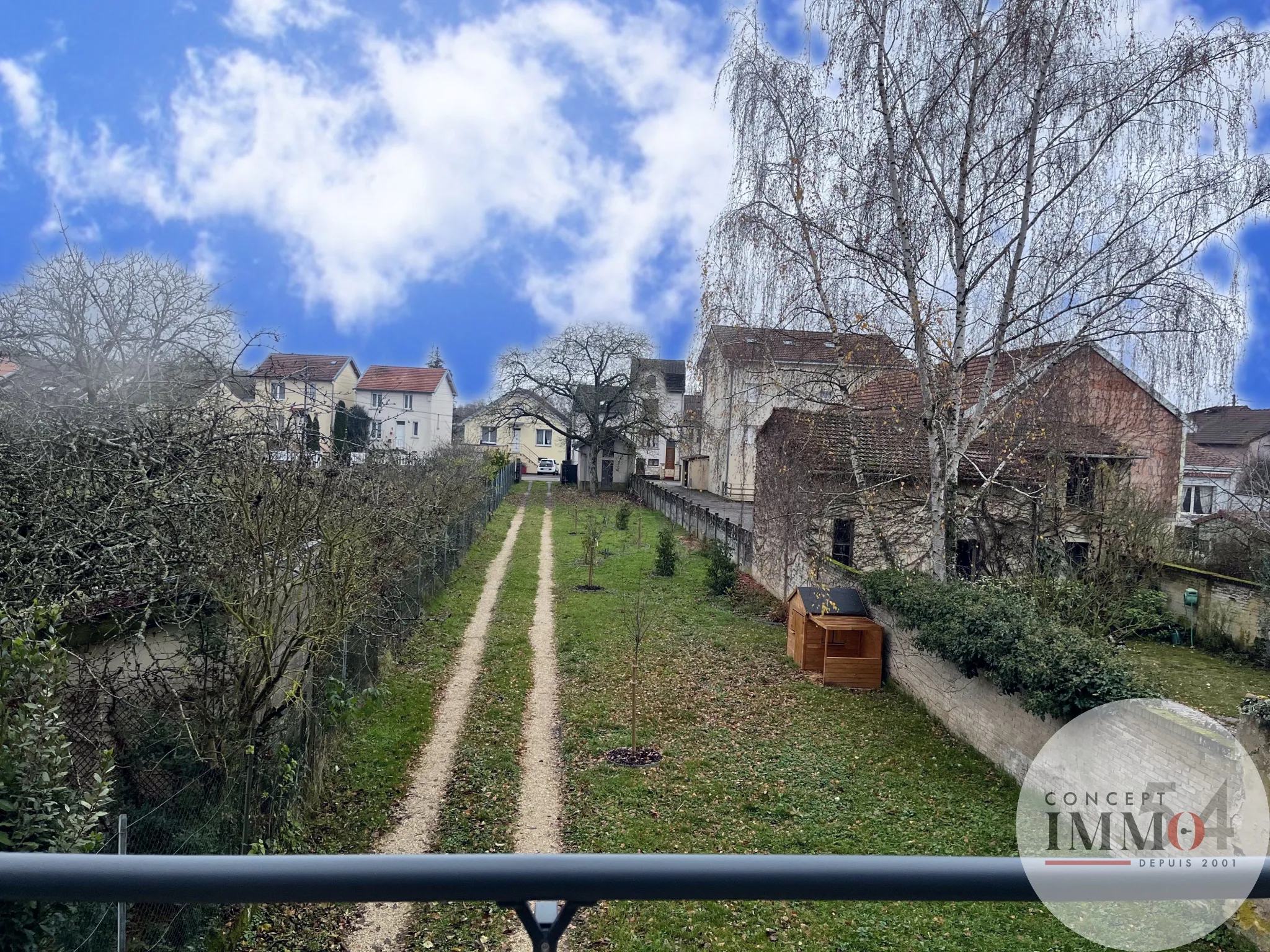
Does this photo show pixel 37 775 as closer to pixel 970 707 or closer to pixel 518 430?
pixel 970 707

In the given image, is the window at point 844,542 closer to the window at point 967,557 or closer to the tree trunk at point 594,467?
the window at point 967,557

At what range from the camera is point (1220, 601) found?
1532 centimetres

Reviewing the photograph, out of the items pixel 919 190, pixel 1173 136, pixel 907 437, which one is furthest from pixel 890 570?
pixel 1173 136

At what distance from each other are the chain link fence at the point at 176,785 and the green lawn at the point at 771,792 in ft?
7.85

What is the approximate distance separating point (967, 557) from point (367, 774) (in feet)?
42.3

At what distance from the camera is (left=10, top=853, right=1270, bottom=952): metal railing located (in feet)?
2.83

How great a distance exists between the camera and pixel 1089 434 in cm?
1522

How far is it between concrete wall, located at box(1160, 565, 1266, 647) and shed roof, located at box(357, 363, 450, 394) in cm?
4334

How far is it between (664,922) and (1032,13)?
11.3m

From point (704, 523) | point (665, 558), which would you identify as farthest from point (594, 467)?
point (665, 558)

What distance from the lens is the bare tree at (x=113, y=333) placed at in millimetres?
7055

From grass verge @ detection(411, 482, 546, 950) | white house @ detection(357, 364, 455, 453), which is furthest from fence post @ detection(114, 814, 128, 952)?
white house @ detection(357, 364, 455, 453)

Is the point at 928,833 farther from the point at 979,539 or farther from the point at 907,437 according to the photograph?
the point at 979,539

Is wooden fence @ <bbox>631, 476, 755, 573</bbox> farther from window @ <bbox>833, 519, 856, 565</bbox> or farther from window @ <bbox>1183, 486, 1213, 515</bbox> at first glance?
window @ <bbox>1183, 486, 1213, 515</bbox>
